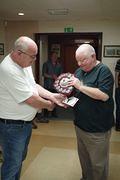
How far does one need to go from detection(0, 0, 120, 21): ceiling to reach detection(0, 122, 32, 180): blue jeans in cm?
259

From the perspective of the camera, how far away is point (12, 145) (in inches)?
82.0

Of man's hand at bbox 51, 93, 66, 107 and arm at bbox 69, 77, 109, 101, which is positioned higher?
arm at bbox 69, 77, 109, 101

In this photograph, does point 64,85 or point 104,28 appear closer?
point 64,85

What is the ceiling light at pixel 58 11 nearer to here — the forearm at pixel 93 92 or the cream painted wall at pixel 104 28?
the cream painted wall at pixel 104 28

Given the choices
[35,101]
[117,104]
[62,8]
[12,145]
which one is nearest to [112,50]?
[117,104]

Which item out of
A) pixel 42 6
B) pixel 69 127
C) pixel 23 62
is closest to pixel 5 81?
pixel 23 62

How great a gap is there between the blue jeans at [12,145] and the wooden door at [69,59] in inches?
203

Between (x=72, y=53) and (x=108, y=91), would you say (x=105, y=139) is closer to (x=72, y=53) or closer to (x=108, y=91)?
(x=108, y=91)

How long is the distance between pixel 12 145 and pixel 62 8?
318 centimetres

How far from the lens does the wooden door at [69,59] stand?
711 centimetres

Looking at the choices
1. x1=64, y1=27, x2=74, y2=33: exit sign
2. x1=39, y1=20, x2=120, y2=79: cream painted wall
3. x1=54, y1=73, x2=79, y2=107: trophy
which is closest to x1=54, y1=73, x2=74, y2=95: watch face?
x1=54, y1=73, x2=79, y2=107: trophy

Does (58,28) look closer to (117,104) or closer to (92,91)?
(117,104)

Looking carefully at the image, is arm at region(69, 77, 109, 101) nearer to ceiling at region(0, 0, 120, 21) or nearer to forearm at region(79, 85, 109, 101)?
forearm at region(79, 85, 109, 101)

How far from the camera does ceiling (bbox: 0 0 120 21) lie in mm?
4156
